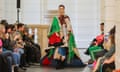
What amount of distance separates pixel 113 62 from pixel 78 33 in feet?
39.0

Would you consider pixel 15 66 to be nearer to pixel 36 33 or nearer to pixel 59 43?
pixel 59 43

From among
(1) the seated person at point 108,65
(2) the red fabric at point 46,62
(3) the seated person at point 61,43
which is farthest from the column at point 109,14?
(1) the seated person at point 108,65

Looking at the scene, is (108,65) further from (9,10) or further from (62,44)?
(9,10)

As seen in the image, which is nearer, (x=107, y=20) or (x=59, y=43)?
(x=107, y=20)

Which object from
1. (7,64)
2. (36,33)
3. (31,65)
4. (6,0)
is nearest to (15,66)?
(7,64)

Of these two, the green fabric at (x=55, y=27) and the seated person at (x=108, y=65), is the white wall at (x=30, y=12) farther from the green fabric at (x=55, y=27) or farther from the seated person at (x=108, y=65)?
the seated person at (x=108, y=65)

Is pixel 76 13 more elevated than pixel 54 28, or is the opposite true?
pixel 76 13

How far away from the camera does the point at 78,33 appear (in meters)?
17.2

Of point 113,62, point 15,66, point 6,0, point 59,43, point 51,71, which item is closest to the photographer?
point 113,62

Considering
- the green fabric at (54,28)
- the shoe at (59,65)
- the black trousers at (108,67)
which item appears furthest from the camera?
the green fabric at (54,28)

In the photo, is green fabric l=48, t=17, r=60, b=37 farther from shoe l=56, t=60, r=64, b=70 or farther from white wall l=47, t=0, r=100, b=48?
white wall l=47, t=0, r=100, b=48

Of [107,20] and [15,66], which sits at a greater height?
[107,20]

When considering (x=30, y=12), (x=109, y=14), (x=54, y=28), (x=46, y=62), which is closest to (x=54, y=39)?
(x=54, y=28)

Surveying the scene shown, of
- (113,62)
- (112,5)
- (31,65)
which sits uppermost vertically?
(112,5)
